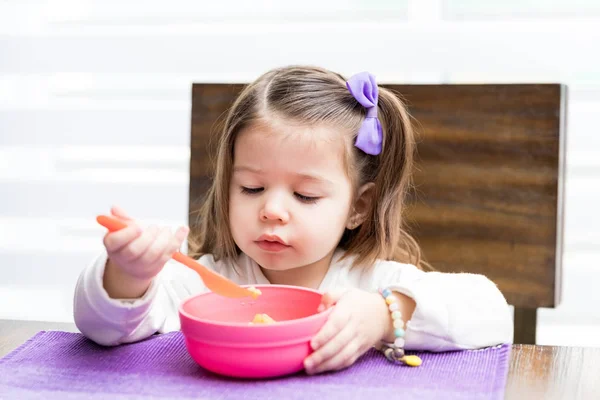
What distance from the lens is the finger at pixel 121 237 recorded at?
844 millimetres

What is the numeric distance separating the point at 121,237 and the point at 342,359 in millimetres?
268

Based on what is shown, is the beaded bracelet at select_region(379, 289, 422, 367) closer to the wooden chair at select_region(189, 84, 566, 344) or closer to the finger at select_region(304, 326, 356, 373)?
the finger at select_region(304, 326, 356, 373)

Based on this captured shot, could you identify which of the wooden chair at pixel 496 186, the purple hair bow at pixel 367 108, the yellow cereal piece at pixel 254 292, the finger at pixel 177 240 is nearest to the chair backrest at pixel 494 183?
the wooden chair at pixel 496 186

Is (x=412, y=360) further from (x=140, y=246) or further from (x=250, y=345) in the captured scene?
(x=140, y=246)

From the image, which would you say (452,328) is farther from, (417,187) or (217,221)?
(417,187)

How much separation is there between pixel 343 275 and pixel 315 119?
0.87 ft

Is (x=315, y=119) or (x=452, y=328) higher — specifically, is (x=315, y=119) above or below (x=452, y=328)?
above

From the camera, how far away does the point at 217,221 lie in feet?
4.25

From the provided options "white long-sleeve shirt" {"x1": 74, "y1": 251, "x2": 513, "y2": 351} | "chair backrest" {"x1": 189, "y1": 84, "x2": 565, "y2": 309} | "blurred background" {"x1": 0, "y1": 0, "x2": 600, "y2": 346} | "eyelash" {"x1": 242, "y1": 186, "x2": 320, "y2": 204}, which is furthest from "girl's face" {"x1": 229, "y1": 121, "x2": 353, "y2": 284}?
"blurred background" {"x1": 0, "y1": 0, "x2": 600, "y2": 346}

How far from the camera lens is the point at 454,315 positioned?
1.01 meters

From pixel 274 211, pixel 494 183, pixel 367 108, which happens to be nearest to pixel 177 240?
pixel 274 211

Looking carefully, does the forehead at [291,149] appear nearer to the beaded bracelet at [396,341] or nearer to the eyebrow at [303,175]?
the eyebrow at [303,175]

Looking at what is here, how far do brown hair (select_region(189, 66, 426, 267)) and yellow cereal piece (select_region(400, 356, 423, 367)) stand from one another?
36cm

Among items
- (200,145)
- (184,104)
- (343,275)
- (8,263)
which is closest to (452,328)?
(343,275)
